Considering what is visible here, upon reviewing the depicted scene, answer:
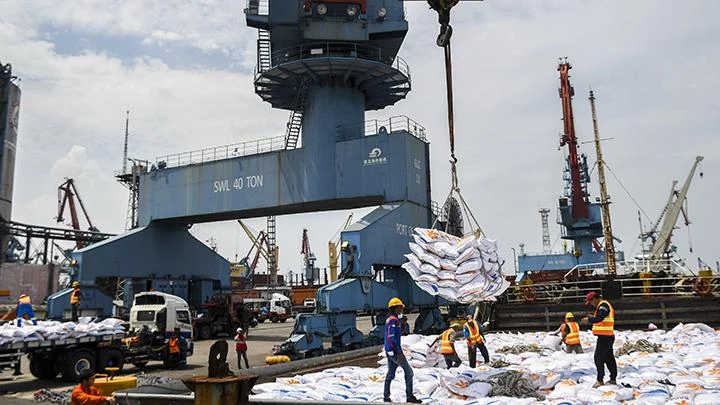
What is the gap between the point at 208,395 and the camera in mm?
4543

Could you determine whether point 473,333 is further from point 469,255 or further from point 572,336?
point 572,336

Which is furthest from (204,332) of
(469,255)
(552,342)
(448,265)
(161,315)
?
(469,255)

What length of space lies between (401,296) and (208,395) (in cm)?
1746

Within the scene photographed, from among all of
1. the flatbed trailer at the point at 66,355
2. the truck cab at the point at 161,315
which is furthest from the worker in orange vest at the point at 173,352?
the flatbed trailer at the point at 66,355

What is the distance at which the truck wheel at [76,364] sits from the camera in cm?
1394

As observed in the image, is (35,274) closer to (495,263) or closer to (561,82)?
(495,263)

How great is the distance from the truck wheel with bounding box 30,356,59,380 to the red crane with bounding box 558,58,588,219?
1940 inches

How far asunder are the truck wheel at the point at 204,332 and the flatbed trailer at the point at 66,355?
1144 centimetres

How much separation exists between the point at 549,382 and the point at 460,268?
331 cm

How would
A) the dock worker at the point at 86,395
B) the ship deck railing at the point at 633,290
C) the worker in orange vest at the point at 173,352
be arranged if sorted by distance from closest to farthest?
the dock worker at the point at 86,395, the worker in orange vest at the point at 173,352, the ship deck railing at the point at 633,290

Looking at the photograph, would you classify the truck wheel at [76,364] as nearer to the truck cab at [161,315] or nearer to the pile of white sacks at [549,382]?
the truck cab at [161,315]

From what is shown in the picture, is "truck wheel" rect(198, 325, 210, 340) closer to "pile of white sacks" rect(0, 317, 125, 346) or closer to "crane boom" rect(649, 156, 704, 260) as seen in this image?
"pile of white sacks" rect(0, 317, 125, 346)

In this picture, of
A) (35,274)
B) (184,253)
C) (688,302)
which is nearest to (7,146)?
(35,274)

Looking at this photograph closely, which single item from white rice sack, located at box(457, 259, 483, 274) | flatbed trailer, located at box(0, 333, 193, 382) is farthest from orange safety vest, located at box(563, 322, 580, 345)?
flatbed trailer, located at box(0, 333, 193, 382)
